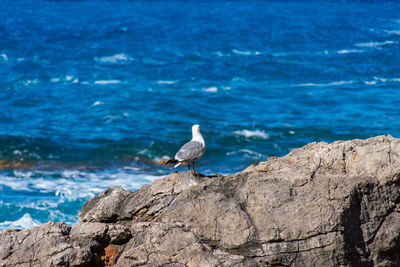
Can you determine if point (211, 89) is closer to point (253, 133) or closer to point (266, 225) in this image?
point (253, 133)

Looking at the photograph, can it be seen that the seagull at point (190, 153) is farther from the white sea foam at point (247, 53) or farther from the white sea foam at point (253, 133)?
the white sea foam at point (247, 53)

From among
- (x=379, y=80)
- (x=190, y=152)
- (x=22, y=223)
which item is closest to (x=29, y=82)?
(x=22, y=223)

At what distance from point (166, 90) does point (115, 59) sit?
6.53m

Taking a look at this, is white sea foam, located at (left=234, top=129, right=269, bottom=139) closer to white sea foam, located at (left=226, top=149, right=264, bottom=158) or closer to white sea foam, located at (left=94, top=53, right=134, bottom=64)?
white sea foam, located at (left=226, top=149, right=264, bottom=158)

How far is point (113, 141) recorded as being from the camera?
17172 millimetres

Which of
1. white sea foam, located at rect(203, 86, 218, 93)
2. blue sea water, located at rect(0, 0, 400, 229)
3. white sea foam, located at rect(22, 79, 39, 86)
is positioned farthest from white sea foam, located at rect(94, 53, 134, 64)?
white sea foam, located at rect(203, 86, 218, 93)

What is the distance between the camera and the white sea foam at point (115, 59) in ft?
92.0

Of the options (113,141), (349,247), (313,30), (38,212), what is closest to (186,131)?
(113,141)

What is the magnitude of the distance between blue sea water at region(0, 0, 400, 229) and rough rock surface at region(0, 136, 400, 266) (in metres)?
5.73

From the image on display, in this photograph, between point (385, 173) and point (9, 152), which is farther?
point (9, 152)

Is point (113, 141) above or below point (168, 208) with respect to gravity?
below

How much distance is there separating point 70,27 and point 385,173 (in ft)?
104

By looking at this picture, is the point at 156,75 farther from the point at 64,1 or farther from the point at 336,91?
the point at 64,1

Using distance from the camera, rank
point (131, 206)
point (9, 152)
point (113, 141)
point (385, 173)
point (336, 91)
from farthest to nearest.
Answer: point (336, 91), point (113, 141), point (9, 152), point (131, 206), point (385, 173)
